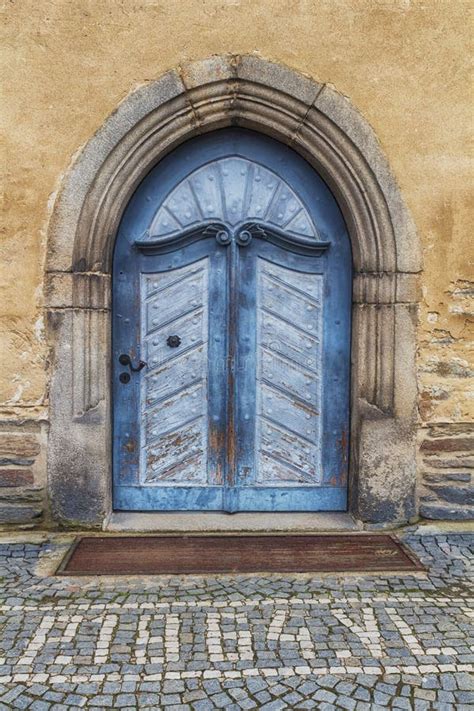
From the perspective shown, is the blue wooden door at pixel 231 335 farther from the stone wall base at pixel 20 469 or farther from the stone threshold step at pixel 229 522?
the stone wall base at pixel 20 469

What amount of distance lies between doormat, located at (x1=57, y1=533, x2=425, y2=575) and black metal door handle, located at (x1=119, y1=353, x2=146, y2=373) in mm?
1030

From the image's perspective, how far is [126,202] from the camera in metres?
4.40

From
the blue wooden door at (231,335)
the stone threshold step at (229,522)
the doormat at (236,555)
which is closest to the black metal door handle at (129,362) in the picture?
the blue wooden door at (231,335)

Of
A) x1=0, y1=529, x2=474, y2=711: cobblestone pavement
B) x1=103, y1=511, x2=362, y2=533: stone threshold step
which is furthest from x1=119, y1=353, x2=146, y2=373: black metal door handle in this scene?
x1=0, y1=529, x2=474, y2=711: cobblestone pavement

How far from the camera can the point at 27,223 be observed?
4.25 metres

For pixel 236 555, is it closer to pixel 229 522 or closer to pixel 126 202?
pixel 229 522

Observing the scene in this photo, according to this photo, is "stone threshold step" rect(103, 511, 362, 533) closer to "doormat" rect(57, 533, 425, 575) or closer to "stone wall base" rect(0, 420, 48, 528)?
"doormat" rect(57, 533, 425, 575)

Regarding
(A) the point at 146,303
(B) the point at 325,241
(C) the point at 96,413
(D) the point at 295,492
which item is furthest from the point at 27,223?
(D) the point at 295,492

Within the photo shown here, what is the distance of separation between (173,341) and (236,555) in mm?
1370

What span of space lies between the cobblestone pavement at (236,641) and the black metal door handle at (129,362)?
1.26 m

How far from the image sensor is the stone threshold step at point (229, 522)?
14.5 ft

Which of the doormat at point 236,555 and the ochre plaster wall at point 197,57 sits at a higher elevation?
the ochre plaster wall at point 197,57

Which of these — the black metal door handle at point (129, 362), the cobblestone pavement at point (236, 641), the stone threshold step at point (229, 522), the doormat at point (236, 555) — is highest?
the black metal door handle at point (129, 362)

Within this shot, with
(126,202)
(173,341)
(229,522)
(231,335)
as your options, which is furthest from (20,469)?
(126,202)
